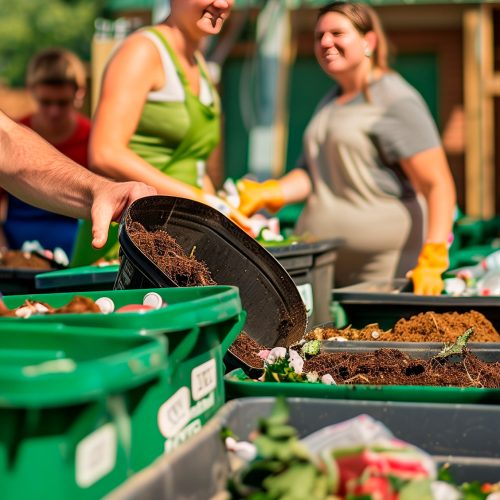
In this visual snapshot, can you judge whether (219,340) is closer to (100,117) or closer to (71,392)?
(71,392)

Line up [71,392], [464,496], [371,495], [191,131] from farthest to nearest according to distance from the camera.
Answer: [191,131], [464,496], [371,495], [71,392]

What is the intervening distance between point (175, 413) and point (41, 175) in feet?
2.89

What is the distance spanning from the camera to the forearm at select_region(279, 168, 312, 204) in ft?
11.9

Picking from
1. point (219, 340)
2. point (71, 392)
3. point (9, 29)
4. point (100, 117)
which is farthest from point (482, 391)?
point (9, 29)

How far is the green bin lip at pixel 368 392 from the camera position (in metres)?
→ 1.65

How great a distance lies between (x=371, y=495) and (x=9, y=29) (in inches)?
1458

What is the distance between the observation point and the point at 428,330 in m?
2.47

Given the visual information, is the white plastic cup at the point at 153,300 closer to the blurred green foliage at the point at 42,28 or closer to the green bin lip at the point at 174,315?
the green bin lip at the point at 174,315

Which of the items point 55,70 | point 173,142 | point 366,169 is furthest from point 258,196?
point 55,70

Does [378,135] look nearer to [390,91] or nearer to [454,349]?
[390,91]

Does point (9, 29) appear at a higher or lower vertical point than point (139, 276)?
higher

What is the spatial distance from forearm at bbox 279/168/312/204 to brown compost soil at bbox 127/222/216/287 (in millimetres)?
1641

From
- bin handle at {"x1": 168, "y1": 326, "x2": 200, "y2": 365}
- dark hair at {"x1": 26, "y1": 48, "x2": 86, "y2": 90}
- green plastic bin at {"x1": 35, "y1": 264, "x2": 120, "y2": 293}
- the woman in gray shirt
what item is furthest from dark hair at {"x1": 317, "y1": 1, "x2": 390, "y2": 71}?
bin handle at {"x1": 168, "y1": 326, "x2": 200, "y2": 365}

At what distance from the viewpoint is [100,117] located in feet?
9.10
